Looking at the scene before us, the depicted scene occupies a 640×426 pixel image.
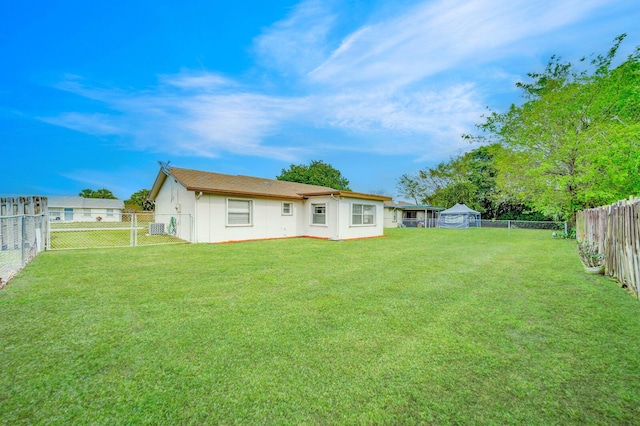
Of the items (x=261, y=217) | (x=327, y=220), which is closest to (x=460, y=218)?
(x=327, y=220)

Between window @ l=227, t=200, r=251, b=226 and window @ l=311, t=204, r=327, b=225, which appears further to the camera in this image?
window @ l=311, t=204, r=327, b=225

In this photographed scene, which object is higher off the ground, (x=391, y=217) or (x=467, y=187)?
(x=467, y=187)

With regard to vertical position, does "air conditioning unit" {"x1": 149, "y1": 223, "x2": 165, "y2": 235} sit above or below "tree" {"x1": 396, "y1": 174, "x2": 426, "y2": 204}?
below

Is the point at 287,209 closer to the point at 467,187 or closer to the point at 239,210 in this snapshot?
the point at 239,210

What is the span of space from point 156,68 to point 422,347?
21.1 m

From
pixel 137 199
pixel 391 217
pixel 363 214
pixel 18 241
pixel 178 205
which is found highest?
pixel 137 199

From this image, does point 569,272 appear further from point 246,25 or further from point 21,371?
point 246,25

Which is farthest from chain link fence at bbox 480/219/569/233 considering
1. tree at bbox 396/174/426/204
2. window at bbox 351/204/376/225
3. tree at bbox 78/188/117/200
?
tree at bbox 78/188/117/200

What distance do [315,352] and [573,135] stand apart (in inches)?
791

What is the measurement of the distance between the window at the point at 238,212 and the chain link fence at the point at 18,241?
6307mm

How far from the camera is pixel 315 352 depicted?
2623 millimetres

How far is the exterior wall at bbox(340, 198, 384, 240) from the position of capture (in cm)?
1377

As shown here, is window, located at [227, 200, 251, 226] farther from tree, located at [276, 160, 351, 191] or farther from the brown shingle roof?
tree, located at [276, 160, 351, 191]

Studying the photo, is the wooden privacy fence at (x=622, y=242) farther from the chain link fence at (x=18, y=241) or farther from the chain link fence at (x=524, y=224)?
the chain link fence at (x=524, y=224)
